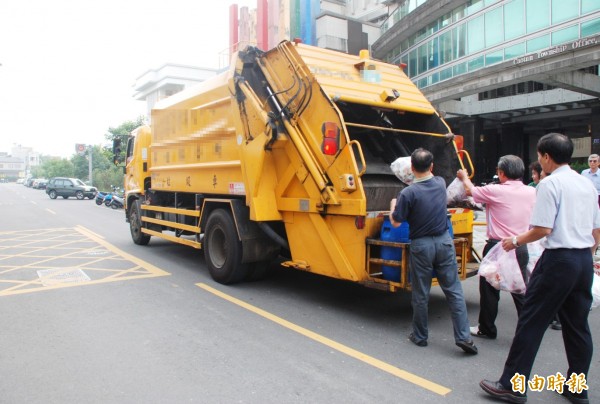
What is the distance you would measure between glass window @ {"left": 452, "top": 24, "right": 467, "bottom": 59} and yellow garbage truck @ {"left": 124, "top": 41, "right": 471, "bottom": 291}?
53.4 ft

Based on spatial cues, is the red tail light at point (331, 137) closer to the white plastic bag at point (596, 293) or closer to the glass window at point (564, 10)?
the white plastic bag at point (596, 293)

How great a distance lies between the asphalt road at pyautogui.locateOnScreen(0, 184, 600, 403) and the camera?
11.0 feet

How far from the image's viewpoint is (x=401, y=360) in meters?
3.89

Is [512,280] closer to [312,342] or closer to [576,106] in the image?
[312,342]

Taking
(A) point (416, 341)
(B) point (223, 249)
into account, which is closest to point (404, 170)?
(A) point (416, 341)

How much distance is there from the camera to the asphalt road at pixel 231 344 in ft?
11.0

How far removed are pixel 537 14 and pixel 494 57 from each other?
251 centimetres

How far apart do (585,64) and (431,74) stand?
10.2 metres

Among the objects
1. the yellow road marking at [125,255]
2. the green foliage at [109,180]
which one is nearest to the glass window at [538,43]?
the yellow road marking at [125,255]

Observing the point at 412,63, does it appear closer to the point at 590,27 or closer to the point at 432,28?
the point at 432,28

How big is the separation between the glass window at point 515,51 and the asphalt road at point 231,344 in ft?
47.9

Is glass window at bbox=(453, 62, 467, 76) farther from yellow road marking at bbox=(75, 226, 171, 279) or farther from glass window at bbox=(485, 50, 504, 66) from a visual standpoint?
yellow road marking at bbox=(75, 226, 171, 279)

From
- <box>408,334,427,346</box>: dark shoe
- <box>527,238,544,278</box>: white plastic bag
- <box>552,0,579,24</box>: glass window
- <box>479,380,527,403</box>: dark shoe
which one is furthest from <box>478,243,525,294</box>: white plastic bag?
<box>552,0,579,24</box>: glass window

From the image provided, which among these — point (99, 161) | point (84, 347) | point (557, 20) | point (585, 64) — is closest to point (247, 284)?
point (84, 347)
